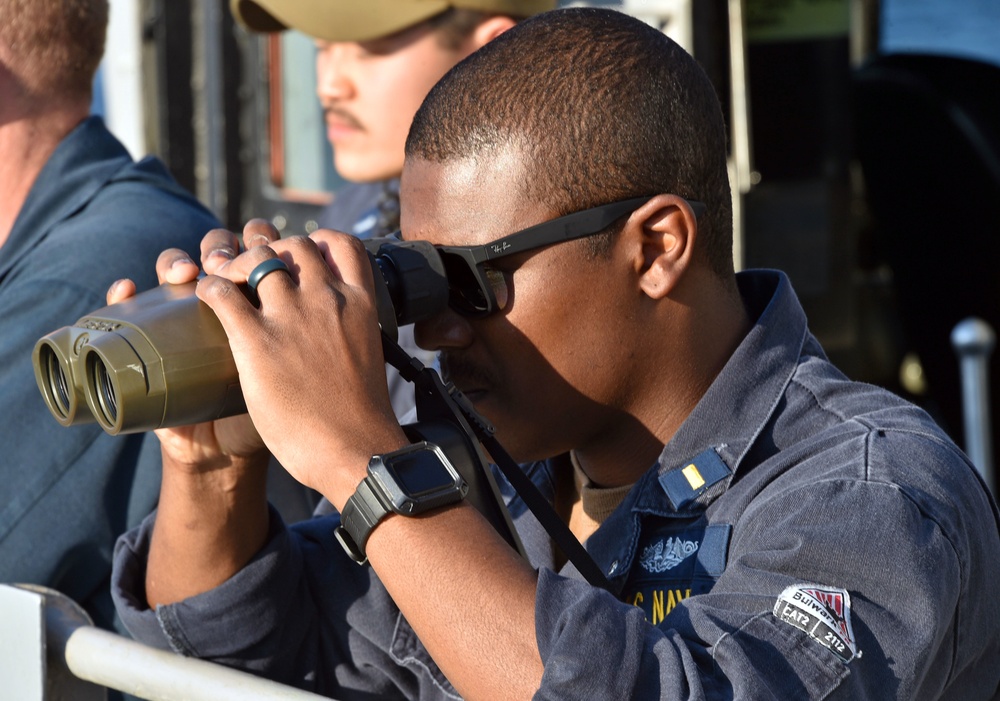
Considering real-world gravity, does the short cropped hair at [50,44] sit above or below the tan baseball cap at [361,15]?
above

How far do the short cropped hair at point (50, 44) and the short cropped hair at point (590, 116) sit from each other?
47.7 inches

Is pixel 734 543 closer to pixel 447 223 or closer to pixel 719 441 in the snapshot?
pixel 719 441

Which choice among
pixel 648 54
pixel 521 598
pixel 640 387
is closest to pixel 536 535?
pixel 640 387

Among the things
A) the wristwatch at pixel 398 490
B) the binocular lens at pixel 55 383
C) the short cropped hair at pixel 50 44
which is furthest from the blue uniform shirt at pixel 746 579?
the short cropped hair at pixel 50 44

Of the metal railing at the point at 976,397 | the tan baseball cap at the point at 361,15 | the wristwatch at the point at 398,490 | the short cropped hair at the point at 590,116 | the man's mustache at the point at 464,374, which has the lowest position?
the metal railing at the point at 976,397

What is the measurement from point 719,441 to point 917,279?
4.85 meters

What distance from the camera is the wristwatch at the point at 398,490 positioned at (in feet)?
4.92

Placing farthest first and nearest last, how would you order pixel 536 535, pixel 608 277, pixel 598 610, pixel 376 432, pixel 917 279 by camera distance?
pixel 917 279 → pixel 536 535 → pixel 608 277 → pixel 376 432 → pixel 598 610

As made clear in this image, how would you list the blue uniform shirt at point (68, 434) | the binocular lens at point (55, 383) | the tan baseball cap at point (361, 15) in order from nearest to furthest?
the binocular lens at point (55, 383), the blue uniform shirt at point (68, 434), the tan baseball cap at point (361, 15)

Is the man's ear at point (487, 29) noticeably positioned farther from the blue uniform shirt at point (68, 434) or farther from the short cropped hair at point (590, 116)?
the short cropped hair at point (590, 116)

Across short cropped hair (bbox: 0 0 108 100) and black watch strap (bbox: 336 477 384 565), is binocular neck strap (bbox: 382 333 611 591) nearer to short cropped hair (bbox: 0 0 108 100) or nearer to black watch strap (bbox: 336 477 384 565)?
black watch strap (bbox: 336 477 384 565)

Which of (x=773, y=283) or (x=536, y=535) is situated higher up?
(x=773, y=283)

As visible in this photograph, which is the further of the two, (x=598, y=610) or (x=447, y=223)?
(x=447, y=223)

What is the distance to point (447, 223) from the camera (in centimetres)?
186
